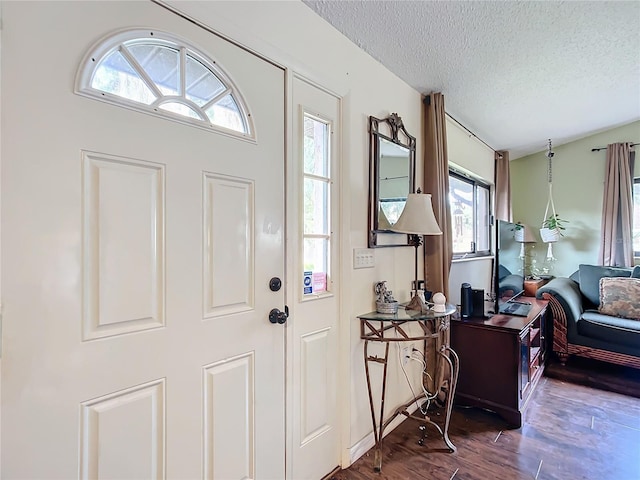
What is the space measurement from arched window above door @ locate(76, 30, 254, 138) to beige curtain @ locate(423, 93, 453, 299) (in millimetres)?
1521

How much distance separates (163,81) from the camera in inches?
43.2

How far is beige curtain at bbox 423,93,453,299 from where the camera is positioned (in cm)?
236

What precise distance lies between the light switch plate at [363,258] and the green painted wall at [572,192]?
3.73 m

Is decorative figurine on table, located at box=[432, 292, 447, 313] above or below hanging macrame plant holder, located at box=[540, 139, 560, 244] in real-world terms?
below

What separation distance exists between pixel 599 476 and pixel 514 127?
292cm

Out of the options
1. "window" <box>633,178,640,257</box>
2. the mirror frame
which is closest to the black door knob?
the mirror frame

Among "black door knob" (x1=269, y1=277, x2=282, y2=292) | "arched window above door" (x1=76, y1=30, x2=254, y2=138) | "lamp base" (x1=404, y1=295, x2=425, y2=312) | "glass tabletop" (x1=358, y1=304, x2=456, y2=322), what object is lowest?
"glass tabletop" (x1=358, y1=304, x2=456, y2=322)

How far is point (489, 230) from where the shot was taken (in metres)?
3.79

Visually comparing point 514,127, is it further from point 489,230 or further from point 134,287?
point 134,287

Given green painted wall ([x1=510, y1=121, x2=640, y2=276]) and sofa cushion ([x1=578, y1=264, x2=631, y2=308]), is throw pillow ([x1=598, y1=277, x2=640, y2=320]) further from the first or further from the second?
green painted wall ([x1=510, y1=121, x2=640, y2=276])

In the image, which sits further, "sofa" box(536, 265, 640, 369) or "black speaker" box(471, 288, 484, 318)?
"sofa" box(536, 265, 640, 369)

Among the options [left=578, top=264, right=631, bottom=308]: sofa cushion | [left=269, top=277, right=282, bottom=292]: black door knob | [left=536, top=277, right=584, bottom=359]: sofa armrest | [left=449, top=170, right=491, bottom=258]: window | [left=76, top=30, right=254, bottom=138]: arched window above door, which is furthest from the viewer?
[left=578, top=264, right=631, bottom=308]: sofa cushion

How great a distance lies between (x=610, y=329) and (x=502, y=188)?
178cm

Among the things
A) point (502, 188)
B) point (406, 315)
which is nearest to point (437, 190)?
point (406, 315)
